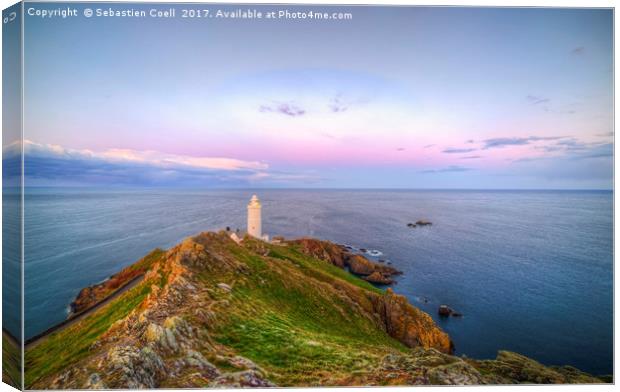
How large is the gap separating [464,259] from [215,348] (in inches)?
1067

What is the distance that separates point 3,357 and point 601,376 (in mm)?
14379

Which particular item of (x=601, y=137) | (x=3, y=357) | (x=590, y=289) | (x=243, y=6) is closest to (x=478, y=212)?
(x=590, y=289)

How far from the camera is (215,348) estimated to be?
6.27 meters

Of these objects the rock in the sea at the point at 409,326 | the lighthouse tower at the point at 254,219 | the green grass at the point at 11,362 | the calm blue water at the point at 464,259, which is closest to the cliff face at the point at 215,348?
the green grass at the point at 11,362

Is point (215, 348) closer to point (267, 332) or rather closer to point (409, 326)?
point (267, 332)

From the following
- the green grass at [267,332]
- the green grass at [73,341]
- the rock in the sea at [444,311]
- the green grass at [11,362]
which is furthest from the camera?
the rock in the sea at [444,311]

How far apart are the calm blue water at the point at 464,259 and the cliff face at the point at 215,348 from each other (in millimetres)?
1605

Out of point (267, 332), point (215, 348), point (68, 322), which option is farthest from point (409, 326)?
point (68, 322)

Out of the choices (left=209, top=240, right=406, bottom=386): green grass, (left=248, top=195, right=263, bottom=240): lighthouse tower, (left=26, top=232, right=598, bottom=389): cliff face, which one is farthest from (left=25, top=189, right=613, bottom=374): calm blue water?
(left=248, top=195, right=263, bottom=240): lighthouse tower

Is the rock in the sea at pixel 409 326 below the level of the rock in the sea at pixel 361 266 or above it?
above

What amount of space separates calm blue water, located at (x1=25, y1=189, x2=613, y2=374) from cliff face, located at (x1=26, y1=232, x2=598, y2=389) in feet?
5.27

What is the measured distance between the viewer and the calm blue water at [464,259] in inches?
312

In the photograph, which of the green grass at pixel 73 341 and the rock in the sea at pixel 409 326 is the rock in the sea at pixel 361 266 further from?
the green grass at pixel 73 341

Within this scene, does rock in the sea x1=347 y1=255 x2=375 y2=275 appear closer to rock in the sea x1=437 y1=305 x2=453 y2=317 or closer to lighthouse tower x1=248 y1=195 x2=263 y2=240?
rock in the sea x1=437 y1=305 x2=453 y2=317
